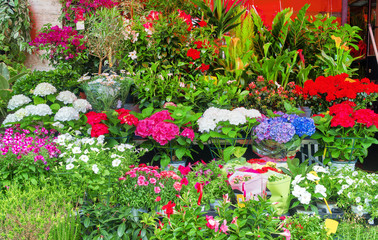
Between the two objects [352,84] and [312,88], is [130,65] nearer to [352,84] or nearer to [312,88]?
[312,88]

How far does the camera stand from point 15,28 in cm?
435

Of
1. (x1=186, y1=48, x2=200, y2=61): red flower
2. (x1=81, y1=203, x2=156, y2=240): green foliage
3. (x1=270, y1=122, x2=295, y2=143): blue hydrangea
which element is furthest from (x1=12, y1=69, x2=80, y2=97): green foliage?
(x1=270, y1=122, x2=295, y2=143): blue hydrangea

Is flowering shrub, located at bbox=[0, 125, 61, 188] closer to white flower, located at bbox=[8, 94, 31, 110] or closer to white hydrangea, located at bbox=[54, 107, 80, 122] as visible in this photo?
white hydrangea, located at bbox=[54, 107, 80, 122]

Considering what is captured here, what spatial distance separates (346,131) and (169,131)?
1.37 m

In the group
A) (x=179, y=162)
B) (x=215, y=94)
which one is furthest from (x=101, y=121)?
(x=215, y=94)

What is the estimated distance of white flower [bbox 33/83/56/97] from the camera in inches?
114

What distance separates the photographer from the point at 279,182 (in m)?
2.00

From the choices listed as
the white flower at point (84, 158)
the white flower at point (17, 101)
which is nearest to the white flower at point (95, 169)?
the white flower at point (84, 158)

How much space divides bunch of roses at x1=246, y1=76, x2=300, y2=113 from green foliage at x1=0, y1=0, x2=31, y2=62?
2698 mm

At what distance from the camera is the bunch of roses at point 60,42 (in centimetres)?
342

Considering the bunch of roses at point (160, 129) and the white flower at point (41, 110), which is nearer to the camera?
the bunch of roses at point (160, 129)

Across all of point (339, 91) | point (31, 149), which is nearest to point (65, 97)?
point (31, 149)

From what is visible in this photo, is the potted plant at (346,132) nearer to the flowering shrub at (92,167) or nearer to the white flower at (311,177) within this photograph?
the white flower at (311,177)

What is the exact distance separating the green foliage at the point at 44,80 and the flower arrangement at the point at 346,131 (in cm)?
212
